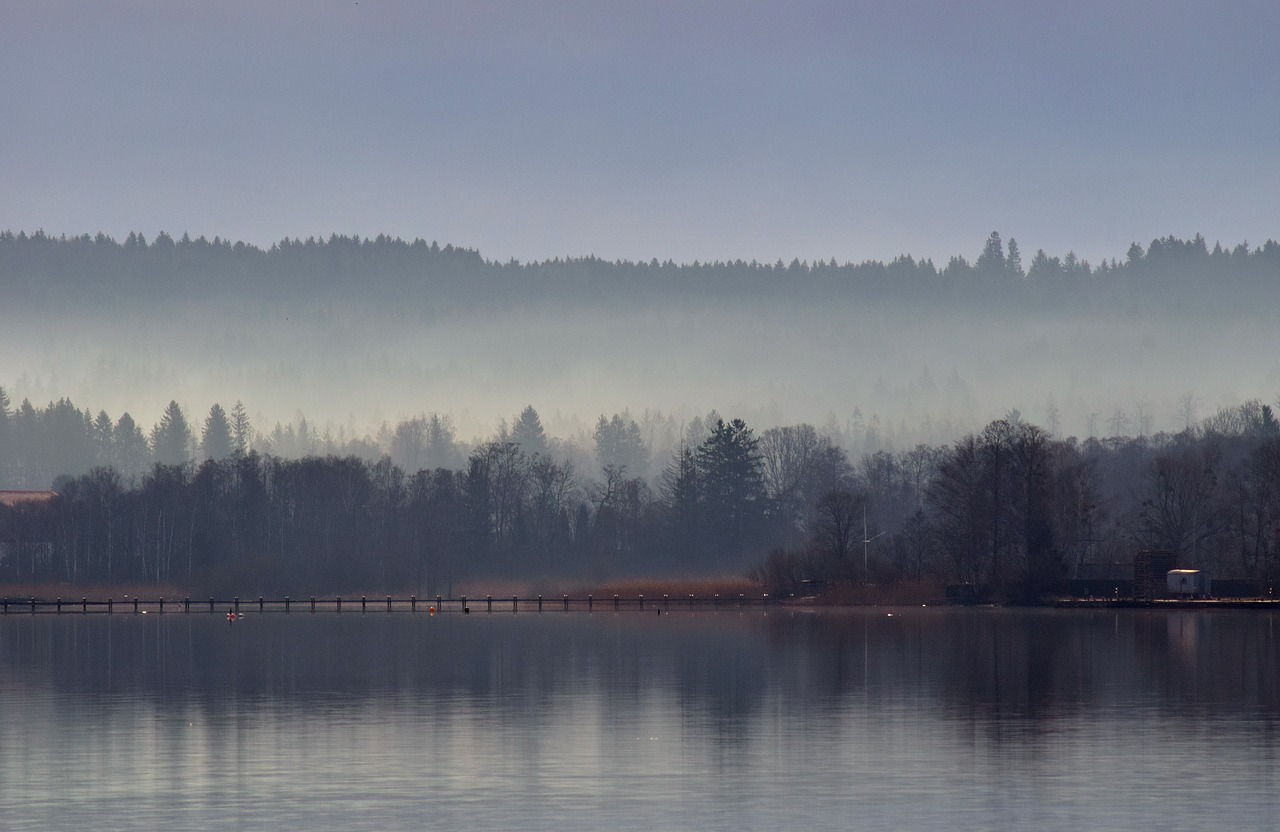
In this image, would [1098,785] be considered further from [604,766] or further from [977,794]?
[604,766]

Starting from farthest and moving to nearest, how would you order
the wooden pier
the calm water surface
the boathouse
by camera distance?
the wooden pier
the boathouse
the calm water surface

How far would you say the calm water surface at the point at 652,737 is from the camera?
29.1 m

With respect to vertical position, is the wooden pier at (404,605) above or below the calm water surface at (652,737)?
below

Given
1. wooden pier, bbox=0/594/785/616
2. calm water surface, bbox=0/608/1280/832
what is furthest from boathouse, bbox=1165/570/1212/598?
calm water surface, bbox=0/608/1280/832

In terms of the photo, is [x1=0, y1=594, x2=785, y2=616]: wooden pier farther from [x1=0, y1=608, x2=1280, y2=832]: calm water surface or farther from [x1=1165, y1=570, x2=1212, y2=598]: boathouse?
[x1=0, y1=608, x2=1280, y2=832]: calm water surface

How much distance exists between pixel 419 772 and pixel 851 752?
9437 millimetres

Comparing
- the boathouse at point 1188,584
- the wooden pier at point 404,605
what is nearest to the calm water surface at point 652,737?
the boathouse at point 1188,584

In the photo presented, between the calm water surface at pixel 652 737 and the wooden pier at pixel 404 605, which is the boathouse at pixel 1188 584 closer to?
the wooden pier at pixel 404 605

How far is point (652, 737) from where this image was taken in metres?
40.2

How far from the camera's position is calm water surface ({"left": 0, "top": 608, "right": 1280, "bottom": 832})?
29.1 meters

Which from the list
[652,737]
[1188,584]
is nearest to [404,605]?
[1188,584]

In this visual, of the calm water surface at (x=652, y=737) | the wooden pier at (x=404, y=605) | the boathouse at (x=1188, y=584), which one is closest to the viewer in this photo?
the calm water surface at (x=652, y=737)

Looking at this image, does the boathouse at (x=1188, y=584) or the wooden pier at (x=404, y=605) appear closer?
the boathouse at (x=1188, y=584)

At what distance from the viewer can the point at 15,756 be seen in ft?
121
